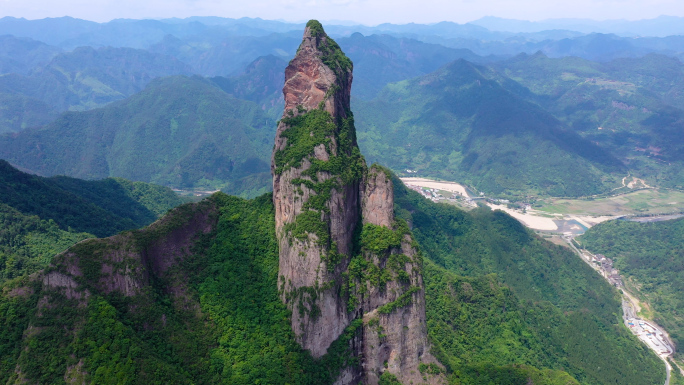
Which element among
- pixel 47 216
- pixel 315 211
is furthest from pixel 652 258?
pixel 47 216

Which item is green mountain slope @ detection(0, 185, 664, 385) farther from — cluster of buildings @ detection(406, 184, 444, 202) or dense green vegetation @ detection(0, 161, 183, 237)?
cluster of buildings @ detection(406, 184, 444, 202)

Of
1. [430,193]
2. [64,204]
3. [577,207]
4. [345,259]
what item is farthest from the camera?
[430,193]

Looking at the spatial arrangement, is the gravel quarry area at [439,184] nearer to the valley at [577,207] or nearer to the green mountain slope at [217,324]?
the valley at [577,207]

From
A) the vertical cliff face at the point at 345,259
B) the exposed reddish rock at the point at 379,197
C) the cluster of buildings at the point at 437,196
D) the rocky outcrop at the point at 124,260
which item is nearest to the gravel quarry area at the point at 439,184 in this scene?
the cluster of buildings at the point at 437,196

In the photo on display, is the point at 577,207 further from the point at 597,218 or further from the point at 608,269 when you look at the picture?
the point at 608,269

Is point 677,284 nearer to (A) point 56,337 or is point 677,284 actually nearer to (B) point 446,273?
(B) point 446,273

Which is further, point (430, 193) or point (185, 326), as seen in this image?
point (430, 193)

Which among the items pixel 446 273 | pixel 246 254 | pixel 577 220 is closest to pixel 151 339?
pixel 246 254
